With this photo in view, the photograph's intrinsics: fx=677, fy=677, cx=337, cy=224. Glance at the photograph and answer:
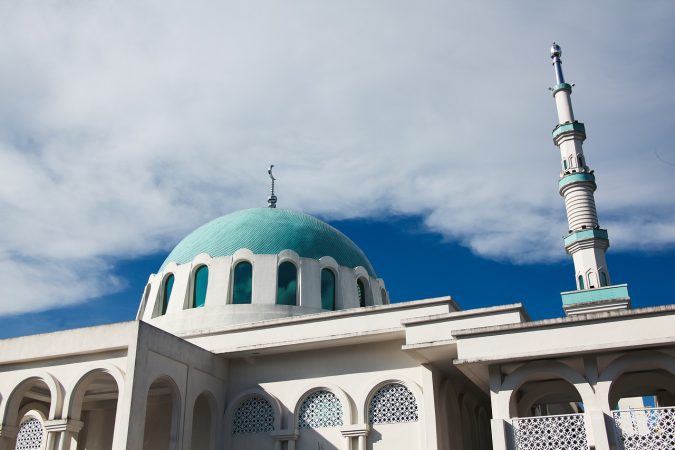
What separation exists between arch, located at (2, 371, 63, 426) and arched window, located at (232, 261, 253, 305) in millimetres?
Result: 5264

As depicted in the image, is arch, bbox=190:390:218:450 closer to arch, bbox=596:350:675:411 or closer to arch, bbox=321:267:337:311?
arch, bbox=321:267:337:311

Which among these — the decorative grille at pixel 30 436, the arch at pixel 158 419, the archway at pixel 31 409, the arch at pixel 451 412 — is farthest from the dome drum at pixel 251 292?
the arch at pixel 451 412

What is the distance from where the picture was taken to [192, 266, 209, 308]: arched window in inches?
682

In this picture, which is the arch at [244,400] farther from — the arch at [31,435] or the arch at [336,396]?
the arch at [31,435]

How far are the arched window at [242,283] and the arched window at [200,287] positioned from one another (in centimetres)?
80

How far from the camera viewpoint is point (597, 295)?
18.9 metres

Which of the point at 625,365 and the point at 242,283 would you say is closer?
the point at 625,365

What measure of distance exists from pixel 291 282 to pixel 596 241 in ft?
31.9

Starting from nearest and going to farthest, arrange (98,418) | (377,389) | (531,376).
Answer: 1. (531,376)
2. (377,389)
3. (98,418)

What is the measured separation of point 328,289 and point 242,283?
7.35 ft

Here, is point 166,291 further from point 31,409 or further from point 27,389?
point 27,389

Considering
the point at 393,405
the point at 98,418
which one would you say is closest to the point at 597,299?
the point at 393,405

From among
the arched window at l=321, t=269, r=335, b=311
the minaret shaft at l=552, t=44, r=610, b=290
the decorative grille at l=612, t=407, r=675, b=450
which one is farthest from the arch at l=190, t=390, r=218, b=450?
the minaret shaft at l=552, t=44, r=610, b=290

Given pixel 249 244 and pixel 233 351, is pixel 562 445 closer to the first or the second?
pixel 233 351
